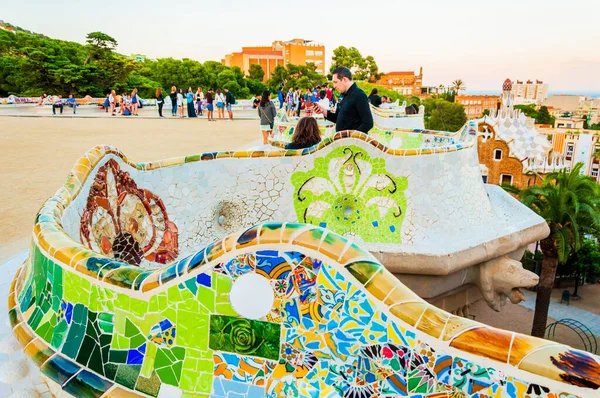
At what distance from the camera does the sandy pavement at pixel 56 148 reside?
5.26 m

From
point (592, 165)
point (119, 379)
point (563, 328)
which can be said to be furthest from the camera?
point (592, 165)

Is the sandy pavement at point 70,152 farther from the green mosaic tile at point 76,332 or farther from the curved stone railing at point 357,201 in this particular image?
the green mosaic tile at point 76,332

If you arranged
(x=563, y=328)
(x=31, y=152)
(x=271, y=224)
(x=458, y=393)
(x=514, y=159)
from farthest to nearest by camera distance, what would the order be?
(x=514, y=159), (x=563, y=328), (x=31, y=152), (x=271, y=224), (x=458, y=393)

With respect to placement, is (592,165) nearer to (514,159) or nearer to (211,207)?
(514,159)

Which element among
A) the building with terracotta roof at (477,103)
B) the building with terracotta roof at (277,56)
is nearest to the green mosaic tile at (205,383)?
the building with terracotta roof at (277,56)

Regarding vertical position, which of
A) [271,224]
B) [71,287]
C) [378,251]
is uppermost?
[271,224]

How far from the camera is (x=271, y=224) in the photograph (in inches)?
63.7

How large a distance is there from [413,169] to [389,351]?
3076 millimetres

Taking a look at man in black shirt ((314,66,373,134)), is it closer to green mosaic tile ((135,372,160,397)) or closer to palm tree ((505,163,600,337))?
green mosaic tile ((135,372,160,397))

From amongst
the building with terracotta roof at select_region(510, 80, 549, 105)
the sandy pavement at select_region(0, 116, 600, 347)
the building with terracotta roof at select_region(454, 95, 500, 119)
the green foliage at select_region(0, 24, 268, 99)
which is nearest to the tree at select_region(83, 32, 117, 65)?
the green foliage at select_region(0, 24, 268, 99)

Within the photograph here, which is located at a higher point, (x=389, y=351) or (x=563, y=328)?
(x=389, y=351)

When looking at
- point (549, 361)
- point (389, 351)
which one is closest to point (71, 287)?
point (389, 351)

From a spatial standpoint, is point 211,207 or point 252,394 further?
point 211,207

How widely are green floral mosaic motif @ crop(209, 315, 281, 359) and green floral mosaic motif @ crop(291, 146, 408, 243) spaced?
2772 mm
